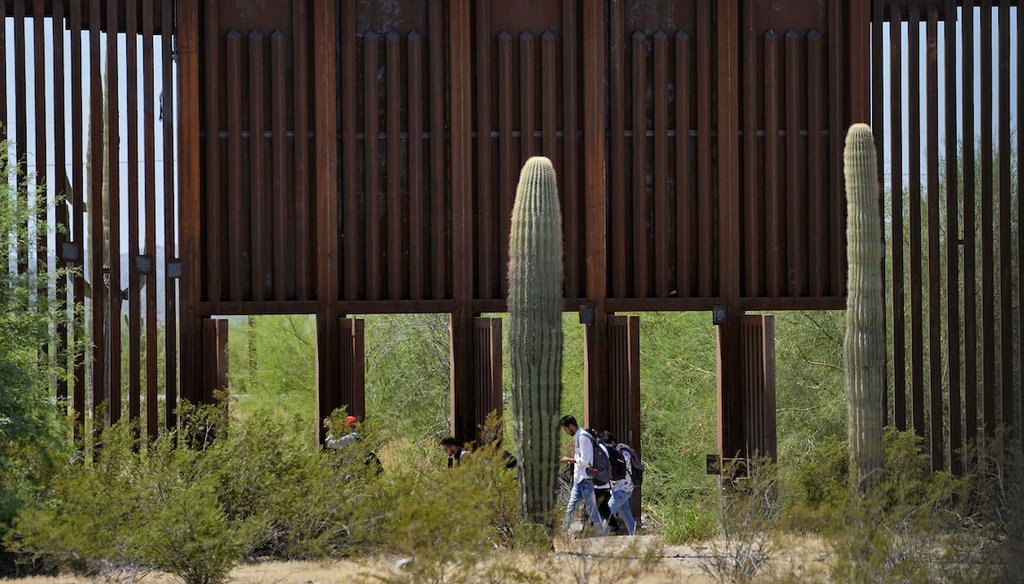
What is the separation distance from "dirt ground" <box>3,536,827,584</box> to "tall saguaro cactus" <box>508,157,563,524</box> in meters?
0.65

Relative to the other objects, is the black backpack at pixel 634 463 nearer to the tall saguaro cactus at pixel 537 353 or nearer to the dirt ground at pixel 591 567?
the tall saguaro cactus at pixel 537 353

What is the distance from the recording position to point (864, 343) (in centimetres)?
1097

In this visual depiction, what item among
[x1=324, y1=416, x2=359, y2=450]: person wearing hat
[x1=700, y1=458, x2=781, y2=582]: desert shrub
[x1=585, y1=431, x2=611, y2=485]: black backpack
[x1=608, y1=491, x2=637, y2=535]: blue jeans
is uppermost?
[x1=324, y1=416, x2=359, y2=450]: person wearing hat

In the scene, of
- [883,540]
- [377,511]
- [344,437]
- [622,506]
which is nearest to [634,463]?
[622,506]

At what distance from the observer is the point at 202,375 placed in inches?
532

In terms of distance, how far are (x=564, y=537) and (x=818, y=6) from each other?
24.0 feet

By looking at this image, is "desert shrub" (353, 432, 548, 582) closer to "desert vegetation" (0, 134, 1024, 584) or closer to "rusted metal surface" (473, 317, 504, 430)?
"desert vegetation" (0, 134, 1024, 584)

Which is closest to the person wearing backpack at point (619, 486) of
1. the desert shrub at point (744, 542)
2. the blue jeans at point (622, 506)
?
the blue jeans at point (622, 506)

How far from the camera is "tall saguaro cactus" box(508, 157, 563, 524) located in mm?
10234

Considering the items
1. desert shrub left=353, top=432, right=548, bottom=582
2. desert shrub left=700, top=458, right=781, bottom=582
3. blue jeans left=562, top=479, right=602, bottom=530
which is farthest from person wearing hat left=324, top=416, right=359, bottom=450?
desert shrub left=700, top=458, right=781, bottom=582

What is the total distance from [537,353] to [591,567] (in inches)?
107

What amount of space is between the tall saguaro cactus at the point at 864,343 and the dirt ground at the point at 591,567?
188 cm

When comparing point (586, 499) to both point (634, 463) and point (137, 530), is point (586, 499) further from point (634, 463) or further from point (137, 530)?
point (137, 530)

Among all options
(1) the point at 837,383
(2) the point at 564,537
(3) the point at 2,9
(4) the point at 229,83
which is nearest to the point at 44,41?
(3) the point at 2,9
